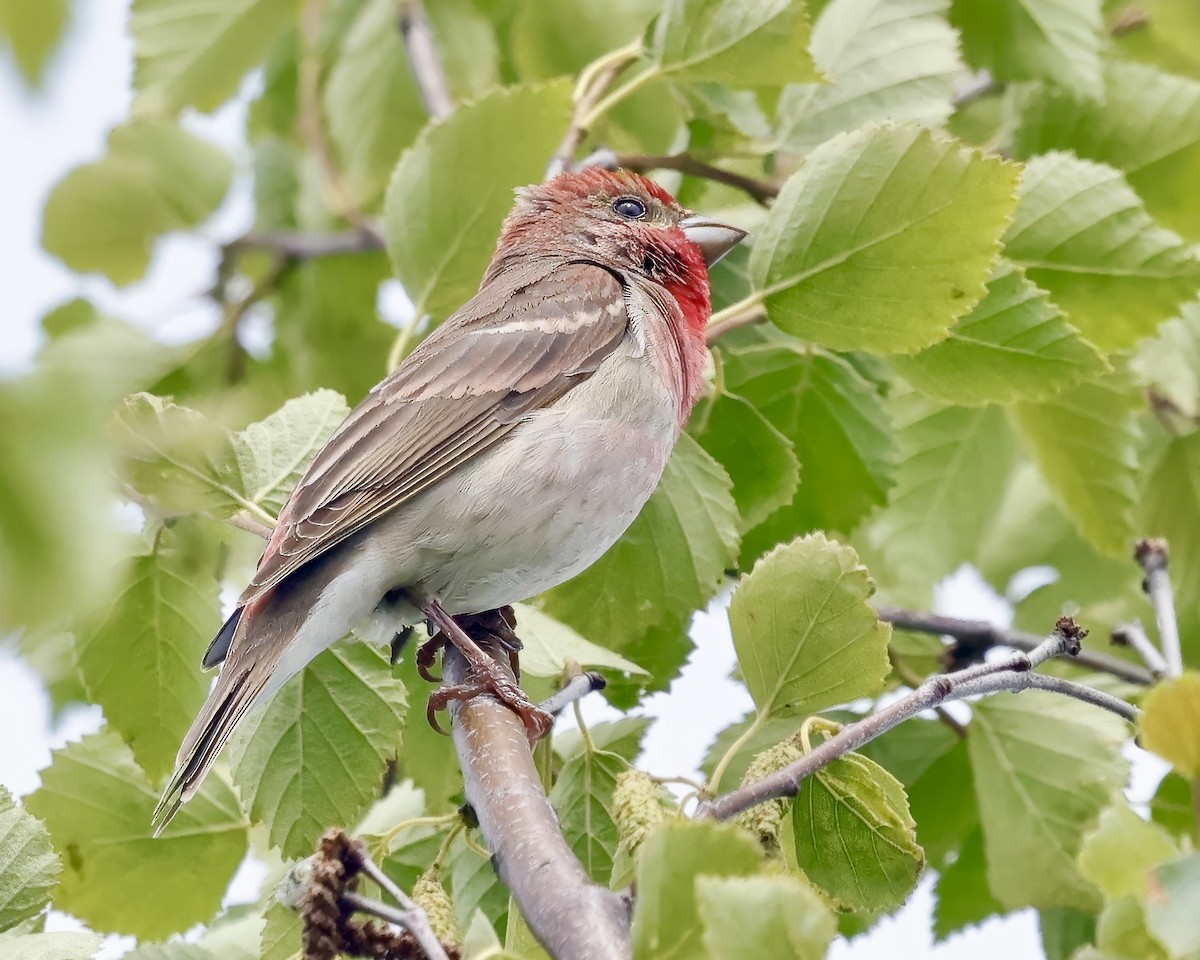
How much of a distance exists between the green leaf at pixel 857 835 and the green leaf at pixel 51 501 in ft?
5.89

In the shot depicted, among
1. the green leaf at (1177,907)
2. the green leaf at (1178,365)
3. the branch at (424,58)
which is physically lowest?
the green leaf at (1178,365)

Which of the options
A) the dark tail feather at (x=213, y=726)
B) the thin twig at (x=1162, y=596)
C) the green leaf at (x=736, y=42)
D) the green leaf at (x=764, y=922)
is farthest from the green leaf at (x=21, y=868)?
the green leaf at (x=736, y=42)

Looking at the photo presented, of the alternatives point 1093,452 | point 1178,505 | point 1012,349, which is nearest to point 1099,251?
point 1012,349

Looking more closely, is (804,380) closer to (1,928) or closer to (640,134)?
(640,134)

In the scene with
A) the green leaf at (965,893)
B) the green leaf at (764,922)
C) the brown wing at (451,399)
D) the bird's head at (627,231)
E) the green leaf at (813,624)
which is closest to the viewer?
the green leaf at (764,922)

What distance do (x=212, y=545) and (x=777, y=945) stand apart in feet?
7.15

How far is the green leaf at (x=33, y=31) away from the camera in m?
1.00

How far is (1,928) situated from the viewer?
247 cm

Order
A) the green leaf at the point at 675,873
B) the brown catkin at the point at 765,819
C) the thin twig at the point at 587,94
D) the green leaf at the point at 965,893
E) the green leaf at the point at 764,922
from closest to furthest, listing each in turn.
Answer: the green leaf at the point at 764,922
the green leaf at the point at 675,873
the brown catkin at the point at 765,819
the green leaf at the point at 965,893
the thin twig at the point at 587,94

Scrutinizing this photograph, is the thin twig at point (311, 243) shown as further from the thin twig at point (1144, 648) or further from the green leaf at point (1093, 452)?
the thin twig at point (1144, 648)

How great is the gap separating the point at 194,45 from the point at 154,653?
2326 mm

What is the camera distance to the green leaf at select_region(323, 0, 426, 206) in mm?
5082

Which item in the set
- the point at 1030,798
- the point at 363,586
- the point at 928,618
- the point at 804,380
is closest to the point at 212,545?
the point at 363,586

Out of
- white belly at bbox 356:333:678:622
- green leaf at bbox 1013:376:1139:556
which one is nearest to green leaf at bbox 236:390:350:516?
white belly at bbox 356:333:678:622
